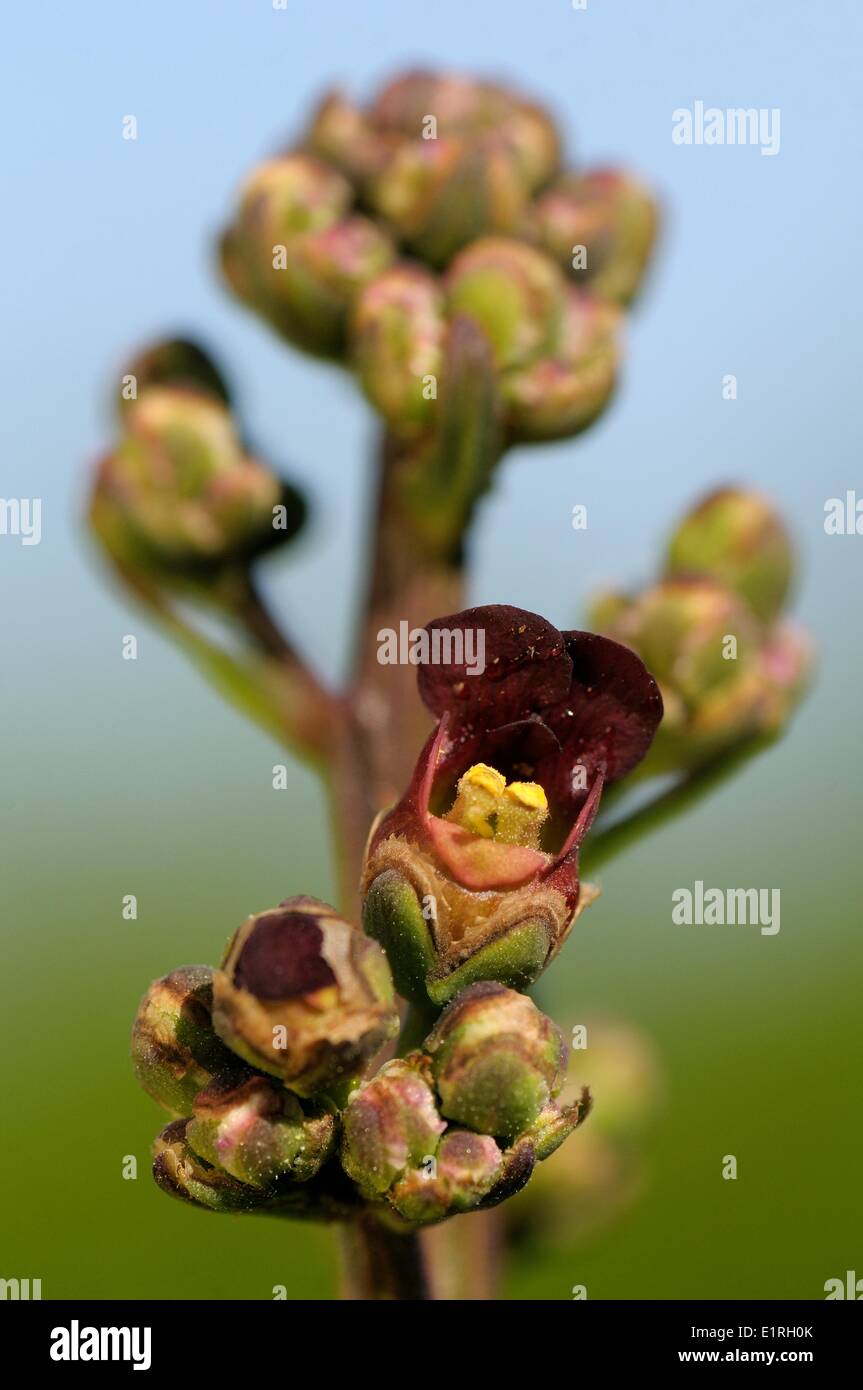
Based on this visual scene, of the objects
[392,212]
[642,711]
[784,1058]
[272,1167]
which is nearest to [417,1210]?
[272,1167]

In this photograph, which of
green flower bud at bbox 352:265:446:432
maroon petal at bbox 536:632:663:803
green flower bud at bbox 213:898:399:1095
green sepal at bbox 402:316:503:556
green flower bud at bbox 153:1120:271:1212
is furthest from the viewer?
green flower bud at bbox 352:265:446:432

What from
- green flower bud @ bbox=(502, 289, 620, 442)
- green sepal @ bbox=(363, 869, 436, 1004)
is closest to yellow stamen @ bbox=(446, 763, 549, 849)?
green sepal @ bbox=(363, 869, 436, 1004)

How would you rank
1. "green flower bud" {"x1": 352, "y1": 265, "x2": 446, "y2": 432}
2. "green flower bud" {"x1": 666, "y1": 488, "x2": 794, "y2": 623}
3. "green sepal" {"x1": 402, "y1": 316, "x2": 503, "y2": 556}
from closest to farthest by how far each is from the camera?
"green sepal" {"x1": 402, "y1": 316, "x2": 503, "y2": 556} < "green flower bud" {"x1": 352, "y1": 265, "x2": 446, "y2": 432} < "green flower bud" {"x1": 666, "y1": 488, "x2": 794, "y2": 623}

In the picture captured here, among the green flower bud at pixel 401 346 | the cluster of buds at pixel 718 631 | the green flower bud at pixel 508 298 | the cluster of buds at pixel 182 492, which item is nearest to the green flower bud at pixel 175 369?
the cluster of buds at pixel 182 492

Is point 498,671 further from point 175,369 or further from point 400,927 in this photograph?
point 175,369

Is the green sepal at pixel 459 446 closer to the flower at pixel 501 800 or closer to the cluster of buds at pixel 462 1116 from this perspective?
the flower at pixel 501 800

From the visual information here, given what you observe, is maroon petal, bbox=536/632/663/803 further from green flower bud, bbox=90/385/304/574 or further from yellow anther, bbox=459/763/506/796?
green flower bud, bbox=90/385/304/574
